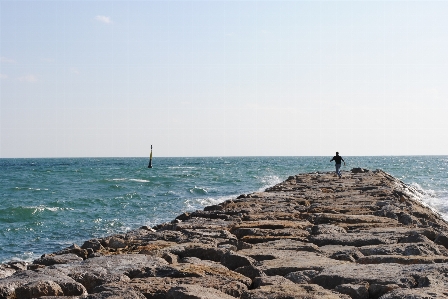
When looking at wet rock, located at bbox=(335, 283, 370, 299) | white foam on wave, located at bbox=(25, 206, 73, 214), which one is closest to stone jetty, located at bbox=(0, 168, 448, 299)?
wet rock, located at bbox=(335, 283, 370, 299)

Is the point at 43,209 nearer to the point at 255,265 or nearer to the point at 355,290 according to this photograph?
the point at 255,265

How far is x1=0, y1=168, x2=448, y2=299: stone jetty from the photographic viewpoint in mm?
3719

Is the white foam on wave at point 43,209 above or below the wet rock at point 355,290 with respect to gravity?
below

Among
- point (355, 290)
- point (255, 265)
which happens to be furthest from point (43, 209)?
point (355, 290)

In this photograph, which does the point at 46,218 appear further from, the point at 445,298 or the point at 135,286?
the point at 445,298

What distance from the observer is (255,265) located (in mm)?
4594

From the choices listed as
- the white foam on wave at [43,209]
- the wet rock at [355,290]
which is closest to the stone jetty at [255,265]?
the wet rock at [355,290]

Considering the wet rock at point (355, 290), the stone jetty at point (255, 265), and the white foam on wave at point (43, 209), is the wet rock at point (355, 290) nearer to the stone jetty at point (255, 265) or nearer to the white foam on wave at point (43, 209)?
the stone jetty at point (255, 265)

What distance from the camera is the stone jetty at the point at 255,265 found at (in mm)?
3719

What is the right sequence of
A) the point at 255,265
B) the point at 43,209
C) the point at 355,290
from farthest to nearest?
the point at 43,209 → the point at 255,265 → the point at 355,290

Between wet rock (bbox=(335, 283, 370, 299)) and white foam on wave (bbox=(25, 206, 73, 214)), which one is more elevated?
wet rock (bbox=(335, 283, 370, 299))

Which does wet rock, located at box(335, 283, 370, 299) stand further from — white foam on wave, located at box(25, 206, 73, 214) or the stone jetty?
white foam on wave, located at box(25, 206, 73, 214)

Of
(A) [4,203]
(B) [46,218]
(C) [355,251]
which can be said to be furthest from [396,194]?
(A) [4,203]

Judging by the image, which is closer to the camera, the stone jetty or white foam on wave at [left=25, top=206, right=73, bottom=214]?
the stone jetty
